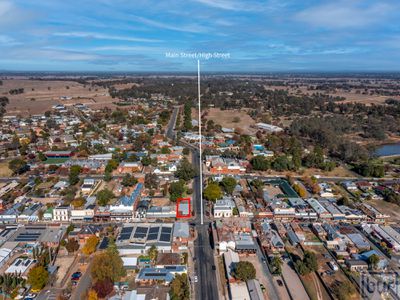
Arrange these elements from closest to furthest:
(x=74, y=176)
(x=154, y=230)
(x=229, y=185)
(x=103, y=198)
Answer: (x=154, y=230) → (x=103, y=198) → (x=229, y=185) → (x=74, y=176)

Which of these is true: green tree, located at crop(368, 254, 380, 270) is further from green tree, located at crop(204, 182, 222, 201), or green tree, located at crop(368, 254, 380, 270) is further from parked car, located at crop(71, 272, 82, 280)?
parked car, located at crop(71, 272, 82, 280)

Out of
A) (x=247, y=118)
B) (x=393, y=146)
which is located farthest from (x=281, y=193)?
(x=247, y=118)

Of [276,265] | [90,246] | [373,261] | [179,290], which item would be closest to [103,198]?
[90,246]

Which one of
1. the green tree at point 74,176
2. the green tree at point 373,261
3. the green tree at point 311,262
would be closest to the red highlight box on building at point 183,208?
the green tree at point 311,262

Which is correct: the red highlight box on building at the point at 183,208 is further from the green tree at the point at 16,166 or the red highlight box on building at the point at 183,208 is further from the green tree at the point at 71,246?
the green tree at the point at 16,166

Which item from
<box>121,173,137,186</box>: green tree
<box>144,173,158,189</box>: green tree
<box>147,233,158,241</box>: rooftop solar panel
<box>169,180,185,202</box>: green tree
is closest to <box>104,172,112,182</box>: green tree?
<box>121,173,137,186</box>: green tree

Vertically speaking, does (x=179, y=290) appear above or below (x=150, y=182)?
below

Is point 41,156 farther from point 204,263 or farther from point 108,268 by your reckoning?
point 204,263
